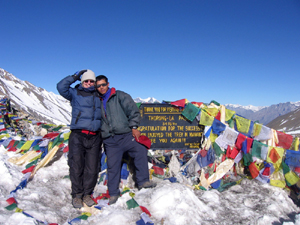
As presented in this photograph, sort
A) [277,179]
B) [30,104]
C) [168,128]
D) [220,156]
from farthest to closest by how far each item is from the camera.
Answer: [30,104]
[168,128]
[220,156]
[277,179]

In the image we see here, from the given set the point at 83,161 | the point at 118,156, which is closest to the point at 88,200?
the point at 83,161

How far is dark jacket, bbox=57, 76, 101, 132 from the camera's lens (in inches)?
177

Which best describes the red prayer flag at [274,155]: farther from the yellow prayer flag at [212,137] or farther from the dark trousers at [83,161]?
the dark trousers at [83,161]

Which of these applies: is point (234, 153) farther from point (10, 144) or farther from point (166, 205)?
point (10, 144)

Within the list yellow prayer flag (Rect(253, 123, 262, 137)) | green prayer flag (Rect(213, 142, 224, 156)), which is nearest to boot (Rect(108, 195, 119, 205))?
green prayer flag (Rect(213, 142, 224, 156))

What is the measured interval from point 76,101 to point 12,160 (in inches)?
142

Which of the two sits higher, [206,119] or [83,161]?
[206,119]

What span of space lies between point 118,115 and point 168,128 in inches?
73.7

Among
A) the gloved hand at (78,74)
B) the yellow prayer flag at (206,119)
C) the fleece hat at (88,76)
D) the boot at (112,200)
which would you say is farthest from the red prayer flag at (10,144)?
the yellow prayer flag at (206,119)

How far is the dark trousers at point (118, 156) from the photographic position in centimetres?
469

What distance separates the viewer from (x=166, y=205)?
3.95m

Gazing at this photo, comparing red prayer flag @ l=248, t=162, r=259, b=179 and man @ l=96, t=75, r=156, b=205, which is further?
red prayer flag @ l=248, t=162, r=259, b=179

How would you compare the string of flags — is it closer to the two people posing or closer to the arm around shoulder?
the two people posing

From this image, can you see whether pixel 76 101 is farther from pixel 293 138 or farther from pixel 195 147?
pixel 293 138
